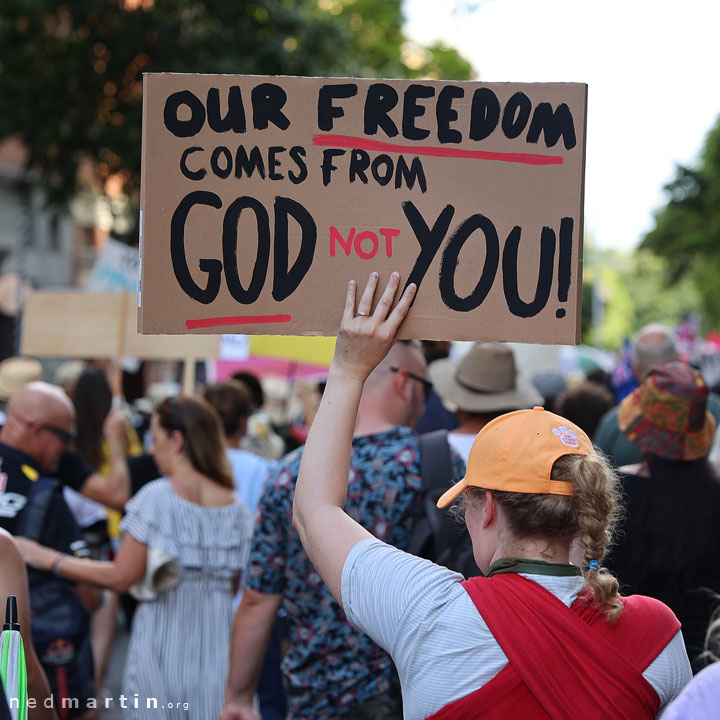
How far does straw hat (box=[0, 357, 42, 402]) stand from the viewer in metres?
6.54

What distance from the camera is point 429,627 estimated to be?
1.83 m

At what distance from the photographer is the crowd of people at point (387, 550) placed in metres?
1.83

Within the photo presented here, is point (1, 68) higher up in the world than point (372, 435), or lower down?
higher up

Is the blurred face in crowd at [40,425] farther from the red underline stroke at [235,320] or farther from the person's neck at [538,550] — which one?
the person's neck at [538,550]

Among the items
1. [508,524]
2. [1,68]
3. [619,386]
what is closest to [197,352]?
[508,524]

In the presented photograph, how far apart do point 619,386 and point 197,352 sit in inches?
201

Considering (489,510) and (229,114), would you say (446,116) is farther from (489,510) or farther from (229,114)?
(489,510)

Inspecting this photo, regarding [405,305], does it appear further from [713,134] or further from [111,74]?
[713,134]

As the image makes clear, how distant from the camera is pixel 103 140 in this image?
17.6 metres

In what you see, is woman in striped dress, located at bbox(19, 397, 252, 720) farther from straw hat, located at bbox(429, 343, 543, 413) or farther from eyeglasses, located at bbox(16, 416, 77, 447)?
straw hat, located at bbox(429, 343, 543, 413)

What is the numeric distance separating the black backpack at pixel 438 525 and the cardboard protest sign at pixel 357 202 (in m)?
0.99

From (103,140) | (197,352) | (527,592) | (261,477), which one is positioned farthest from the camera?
(103,140)

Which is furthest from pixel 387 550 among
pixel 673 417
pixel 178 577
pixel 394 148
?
pixel 178 577

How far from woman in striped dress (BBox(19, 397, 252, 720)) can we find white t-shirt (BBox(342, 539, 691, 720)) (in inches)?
87.6
